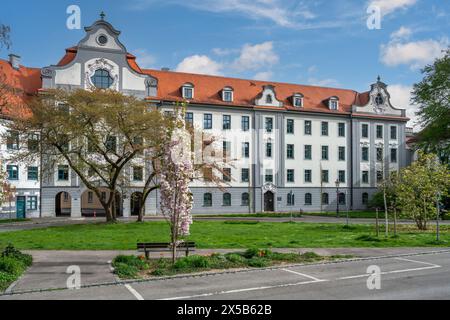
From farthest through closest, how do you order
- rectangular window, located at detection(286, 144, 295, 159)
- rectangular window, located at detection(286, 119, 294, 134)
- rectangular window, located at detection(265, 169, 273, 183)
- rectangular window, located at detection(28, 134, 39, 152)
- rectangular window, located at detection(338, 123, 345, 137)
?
rectangular window, located at detection(338, 123, 345, 137)
rectangular window, located at detection(286, 119, 294, 134)
rectangular window, located at detection(286, 144, 295, 159)
rectangular window, located at detection(265, 169, 273, 183)
rectangular window, located at detection(28, 134, 39, 152)

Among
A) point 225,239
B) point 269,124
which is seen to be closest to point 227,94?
point 269,124

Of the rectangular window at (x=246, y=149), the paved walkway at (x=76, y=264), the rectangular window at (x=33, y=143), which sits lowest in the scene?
the paved walkway at (x=76, y=264)

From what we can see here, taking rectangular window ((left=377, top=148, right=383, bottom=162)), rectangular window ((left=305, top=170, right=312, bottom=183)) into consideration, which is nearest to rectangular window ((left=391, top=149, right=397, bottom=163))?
rectangular window ((left=377, top=148, right=383, bottom=162))

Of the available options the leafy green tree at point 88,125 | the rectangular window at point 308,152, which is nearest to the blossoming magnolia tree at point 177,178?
the leafy green tree at point 88,125

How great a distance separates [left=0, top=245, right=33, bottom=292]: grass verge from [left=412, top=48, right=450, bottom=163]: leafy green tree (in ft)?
153

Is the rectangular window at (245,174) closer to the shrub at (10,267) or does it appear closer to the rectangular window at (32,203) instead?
the rectangular window at (32,203)

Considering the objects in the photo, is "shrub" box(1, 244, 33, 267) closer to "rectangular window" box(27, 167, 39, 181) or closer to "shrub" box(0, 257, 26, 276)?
"shrub" box(0, 257, 26, 276)

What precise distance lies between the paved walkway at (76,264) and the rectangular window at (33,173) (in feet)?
97.5

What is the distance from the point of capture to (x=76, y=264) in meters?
16.8

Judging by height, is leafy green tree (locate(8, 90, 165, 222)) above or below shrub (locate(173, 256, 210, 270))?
above

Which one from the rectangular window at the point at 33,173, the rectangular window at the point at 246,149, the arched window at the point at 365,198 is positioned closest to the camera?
the rectangular window at the point at 33,173

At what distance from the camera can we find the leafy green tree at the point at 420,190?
30.2 m

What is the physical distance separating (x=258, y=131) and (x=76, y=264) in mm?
40545

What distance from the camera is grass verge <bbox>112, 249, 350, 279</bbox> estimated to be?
1502cm
